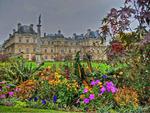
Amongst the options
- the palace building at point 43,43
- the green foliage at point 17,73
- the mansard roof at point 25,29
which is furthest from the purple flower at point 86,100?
the mansard roof at point 25,29

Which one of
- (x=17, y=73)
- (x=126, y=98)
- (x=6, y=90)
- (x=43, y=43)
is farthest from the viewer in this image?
(x=43, y=43)

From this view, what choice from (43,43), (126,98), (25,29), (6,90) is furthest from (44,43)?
(126,98)

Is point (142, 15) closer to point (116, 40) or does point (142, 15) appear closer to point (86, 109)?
point (116, 40)

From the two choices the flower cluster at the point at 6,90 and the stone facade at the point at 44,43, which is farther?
the stone facade at the point at 44,43

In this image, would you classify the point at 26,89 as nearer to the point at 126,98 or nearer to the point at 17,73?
the point at 17,73

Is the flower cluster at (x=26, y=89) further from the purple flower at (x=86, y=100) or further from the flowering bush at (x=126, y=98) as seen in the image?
the flowering bush at (x=126, y=98)

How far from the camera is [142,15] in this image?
→ 5.09m

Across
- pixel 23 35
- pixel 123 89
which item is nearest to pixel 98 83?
pixel 123 89

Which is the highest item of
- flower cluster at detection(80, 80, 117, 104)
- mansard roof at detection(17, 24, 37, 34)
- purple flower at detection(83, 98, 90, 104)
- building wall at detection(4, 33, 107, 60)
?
mansard roof at detection(17, 24, 37, 34)

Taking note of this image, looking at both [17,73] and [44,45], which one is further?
[44,45]

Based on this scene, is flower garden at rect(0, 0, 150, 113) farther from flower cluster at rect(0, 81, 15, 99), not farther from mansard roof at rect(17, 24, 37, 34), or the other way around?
mansard roof at rect(17, 24, 37, 34)

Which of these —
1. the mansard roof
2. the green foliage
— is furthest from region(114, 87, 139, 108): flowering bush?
the mansard roof

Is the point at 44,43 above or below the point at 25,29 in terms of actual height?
below

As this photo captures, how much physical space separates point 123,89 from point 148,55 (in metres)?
4.83
